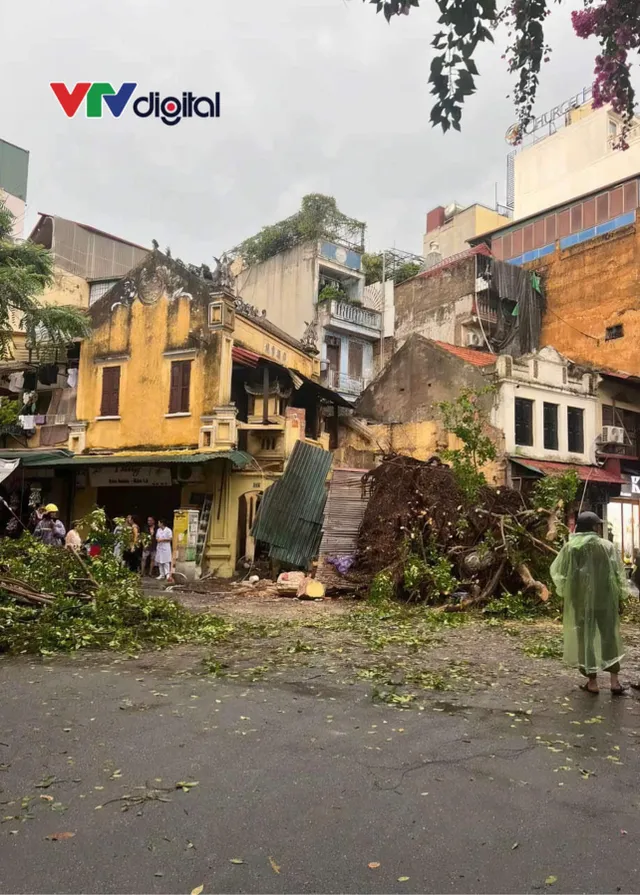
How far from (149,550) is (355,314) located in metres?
18.5

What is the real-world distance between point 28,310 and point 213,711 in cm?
1506

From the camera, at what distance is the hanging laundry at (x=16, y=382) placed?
2450cm

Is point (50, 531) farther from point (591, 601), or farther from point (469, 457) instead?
point (591, 601)

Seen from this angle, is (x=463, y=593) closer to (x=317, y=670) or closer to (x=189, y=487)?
(x=317, y=670)

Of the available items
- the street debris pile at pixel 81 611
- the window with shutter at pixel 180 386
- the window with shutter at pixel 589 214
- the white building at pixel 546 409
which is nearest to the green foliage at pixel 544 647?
the street debris pile at pixel 81 611

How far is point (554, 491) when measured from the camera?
14000mm

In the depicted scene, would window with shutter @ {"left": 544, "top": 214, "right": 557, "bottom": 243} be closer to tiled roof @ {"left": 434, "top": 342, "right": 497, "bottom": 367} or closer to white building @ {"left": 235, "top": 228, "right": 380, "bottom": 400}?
white building @ {"left": 235, "top": 228, "right": 380, "bottom": 400}

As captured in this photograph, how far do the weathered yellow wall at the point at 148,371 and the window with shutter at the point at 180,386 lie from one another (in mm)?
152

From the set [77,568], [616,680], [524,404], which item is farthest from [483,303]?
[616,680]

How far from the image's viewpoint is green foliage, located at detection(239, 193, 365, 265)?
34.7 meters

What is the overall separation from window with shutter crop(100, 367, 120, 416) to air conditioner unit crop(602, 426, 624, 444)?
1800 cm

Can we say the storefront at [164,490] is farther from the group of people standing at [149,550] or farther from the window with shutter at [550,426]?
the window with shutter at [550,426]

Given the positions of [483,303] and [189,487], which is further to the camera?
[483,303]

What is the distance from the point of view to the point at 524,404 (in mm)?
25469
